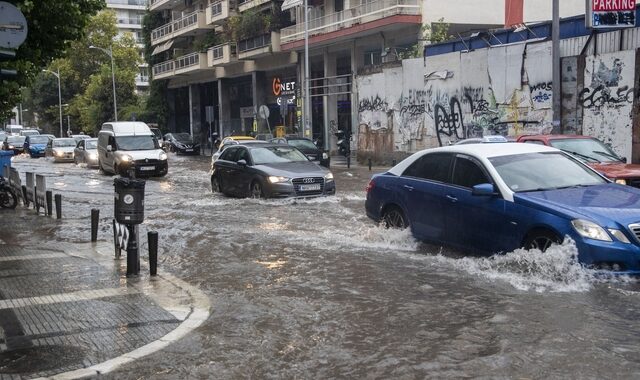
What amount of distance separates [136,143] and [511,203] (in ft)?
73.0

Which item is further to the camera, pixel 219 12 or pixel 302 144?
pixel 219 12

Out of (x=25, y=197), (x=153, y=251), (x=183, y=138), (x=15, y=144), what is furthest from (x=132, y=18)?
(x=153, y=251)

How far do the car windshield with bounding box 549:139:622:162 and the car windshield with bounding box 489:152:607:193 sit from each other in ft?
12.8

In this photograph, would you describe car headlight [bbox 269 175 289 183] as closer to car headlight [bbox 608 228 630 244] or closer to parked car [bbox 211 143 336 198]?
parked car [bbox 211 143 336 198]

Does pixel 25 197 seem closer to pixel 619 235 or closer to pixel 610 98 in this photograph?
pixel 619 235

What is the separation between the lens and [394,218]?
988 centimetres

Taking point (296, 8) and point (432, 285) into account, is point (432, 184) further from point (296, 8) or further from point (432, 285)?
point (296, 8)

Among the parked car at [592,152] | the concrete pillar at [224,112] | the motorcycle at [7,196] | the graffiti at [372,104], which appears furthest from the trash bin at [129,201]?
the concrete pillar at [224,112]

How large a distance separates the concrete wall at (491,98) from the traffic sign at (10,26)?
16.9m

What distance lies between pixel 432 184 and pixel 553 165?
158cm

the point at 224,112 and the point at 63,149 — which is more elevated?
the point at 224,112

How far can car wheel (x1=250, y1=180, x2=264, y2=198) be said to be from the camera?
1622cm

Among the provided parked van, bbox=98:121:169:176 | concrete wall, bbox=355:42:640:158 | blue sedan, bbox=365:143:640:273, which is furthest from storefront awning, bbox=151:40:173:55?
blue sedan, bbox=365:143:640:273

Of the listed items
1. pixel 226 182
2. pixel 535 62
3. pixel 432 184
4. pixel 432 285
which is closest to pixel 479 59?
pixel 535 62
